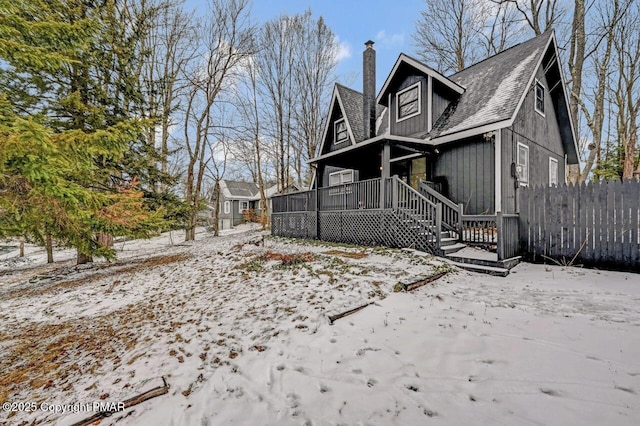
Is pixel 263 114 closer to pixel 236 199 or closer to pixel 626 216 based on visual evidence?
pixel 236 199

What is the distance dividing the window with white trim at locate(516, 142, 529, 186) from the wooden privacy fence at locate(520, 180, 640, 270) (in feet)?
10.5

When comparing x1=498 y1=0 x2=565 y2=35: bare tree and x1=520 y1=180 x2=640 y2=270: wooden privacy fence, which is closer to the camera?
x1=520 y1=180 x2=640 y2=270: wooden privacy fence

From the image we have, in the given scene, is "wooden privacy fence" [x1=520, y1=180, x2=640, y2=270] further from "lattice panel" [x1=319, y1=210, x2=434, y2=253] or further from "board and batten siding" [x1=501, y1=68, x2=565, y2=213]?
"lattice panel" [x1=319, y1=210, x2=434, y2=253]

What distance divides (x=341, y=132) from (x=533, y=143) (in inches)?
323

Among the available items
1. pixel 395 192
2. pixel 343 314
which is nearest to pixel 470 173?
pixel 395 192

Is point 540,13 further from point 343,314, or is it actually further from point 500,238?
point 343,314

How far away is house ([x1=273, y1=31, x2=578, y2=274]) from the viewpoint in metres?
7.90

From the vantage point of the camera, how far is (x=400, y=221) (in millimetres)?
7660

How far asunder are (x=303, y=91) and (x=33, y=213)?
761 inches

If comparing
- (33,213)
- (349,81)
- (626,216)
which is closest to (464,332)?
(626,216)

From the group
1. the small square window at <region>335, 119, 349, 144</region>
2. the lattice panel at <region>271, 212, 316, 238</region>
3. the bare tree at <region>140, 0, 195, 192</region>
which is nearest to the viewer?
the lattice panel at <region>271, 212, 316, 238</region>

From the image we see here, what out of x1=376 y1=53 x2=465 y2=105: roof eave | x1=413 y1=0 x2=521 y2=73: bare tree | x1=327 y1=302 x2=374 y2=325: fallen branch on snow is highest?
x1=413 y1=0 x2=521 y2=73: bare tree

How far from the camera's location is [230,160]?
912 inches

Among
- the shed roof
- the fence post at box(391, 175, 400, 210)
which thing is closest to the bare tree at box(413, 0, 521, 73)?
the fence post at box(391, 175, 400, 210)
